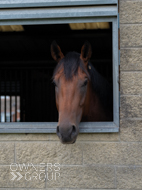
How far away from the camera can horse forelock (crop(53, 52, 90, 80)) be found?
279cm

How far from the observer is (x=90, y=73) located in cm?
331

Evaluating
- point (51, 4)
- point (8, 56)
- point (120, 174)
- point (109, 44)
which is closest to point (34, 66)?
point (8, 56)

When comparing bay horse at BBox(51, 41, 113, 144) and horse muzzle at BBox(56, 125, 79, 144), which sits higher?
bay horse at BBox(51, 41, 113, 144)

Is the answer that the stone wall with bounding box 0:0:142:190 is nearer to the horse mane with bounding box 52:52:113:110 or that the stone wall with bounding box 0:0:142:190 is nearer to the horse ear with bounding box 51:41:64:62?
the horse mane with bounding box 52:52:113:110

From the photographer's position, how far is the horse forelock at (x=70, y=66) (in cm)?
279

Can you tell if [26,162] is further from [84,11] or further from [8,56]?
[8,56]

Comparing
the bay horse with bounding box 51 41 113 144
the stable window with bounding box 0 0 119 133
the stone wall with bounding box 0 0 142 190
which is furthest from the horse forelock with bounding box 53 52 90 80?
the stone wall with bounding box 0 0 142 190

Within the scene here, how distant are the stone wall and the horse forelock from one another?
447 mm

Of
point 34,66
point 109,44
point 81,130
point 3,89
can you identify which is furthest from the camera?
point 3,89

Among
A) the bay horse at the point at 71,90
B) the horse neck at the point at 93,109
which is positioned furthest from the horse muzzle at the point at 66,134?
the horse neck at the point at 93,109

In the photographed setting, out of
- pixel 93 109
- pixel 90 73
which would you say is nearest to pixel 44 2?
pixel 90 73

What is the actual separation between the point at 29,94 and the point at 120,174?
13.8 ft

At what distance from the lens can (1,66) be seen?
696cm

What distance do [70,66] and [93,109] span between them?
948 millimetres
